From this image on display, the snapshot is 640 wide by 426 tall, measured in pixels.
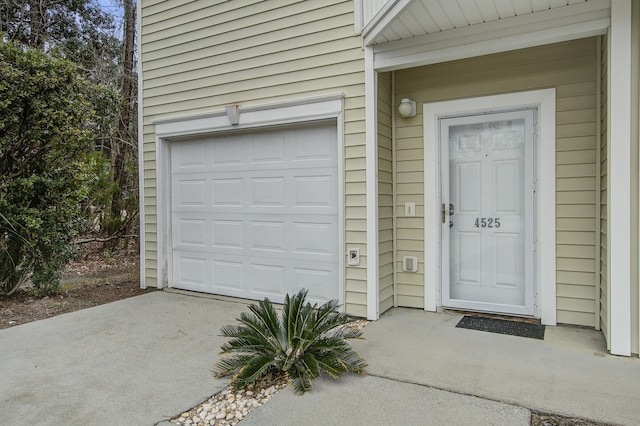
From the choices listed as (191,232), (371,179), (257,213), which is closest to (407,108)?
(371,179)

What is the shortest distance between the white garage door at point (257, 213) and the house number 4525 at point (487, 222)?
4.48 feet

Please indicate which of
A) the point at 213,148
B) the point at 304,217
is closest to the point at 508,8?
the point at 304,217

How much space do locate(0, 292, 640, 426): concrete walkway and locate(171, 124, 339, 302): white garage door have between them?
97 cm

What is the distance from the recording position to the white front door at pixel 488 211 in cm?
383

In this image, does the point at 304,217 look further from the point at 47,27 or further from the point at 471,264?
the point at 47,27

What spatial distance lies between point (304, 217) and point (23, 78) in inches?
126

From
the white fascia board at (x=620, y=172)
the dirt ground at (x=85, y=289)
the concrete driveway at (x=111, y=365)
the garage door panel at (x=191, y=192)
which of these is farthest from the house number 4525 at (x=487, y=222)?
the dirt ground at (x=85, y=289)

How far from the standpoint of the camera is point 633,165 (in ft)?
9.43

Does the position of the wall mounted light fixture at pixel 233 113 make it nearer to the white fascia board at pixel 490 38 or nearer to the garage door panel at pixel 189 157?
the garage door panel at pixel 189 157

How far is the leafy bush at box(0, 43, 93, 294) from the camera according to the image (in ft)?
14.3

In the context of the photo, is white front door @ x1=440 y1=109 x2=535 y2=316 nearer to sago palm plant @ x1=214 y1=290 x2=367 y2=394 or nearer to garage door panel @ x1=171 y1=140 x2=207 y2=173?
sago palm plant @ x1=214 y1=290 x2=367 y2=394

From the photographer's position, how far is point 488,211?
400cm

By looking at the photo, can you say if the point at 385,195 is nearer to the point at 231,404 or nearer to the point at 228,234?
the point at 228,234

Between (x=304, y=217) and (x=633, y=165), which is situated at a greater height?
(x=633, y=165)
